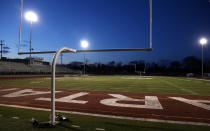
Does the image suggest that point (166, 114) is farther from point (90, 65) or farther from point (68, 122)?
point (90, 65)

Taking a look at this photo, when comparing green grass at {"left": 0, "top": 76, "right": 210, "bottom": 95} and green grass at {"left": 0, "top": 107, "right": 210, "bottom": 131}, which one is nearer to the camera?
green grass at {"left": 0, "top": 107, "right": 210, "bottom": 131}

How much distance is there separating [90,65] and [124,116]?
289ft

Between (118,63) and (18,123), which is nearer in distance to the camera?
(18,123)

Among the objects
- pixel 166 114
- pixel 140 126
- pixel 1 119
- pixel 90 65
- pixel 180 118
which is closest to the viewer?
pixel 140 126

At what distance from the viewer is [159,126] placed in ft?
10.8

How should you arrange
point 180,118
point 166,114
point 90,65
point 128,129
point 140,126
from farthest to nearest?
point 90,65, point 166,114, point 180,118, point 140,126, point 128,129

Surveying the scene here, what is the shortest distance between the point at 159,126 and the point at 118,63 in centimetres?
8931

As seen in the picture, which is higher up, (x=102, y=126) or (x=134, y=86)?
(x=102, y=126)

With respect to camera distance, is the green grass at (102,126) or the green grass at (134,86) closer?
the green grass at (102,126)

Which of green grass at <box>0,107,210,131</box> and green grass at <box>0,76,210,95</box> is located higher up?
green grass at <box>0,107,210,131</box>

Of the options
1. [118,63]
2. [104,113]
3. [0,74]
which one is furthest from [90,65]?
[104,113]

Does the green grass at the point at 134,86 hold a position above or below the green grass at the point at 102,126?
below

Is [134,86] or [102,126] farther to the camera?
[134,86]

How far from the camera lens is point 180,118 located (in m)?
3.94
